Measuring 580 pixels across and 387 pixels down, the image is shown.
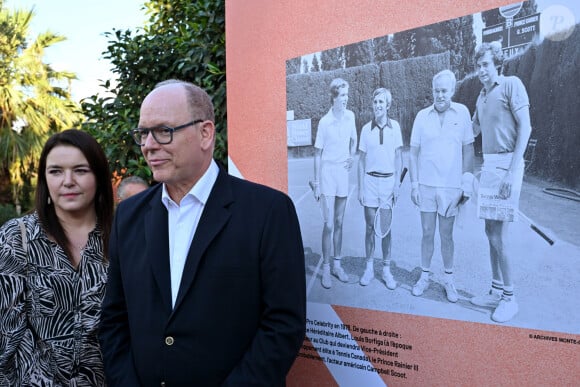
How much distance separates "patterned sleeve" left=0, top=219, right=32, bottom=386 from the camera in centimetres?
276

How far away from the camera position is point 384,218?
271cm

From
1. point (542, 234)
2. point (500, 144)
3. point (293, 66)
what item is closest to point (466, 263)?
point (542, 234)

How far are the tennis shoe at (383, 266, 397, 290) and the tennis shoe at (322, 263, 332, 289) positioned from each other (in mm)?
353

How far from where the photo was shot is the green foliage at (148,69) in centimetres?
555

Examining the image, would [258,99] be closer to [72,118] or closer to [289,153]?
[289,153]

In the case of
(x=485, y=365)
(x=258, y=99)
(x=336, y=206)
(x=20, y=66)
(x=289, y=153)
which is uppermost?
(x=20, y=66)

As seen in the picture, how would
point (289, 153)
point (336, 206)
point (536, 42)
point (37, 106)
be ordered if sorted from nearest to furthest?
point (536, 42)
point (336, 206)
point (289, 153)
point (37, 106)

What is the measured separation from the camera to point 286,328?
241 centimetres

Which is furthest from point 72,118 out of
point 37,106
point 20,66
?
point 20,66

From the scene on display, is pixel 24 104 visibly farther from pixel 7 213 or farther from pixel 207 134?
pixel 207 134

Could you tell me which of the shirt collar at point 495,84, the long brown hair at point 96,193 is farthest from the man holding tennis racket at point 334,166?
the long brown hair at point 96,193

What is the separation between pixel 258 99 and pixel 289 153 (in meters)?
0.39

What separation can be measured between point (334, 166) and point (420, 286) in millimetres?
726

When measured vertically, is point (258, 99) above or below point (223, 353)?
above
